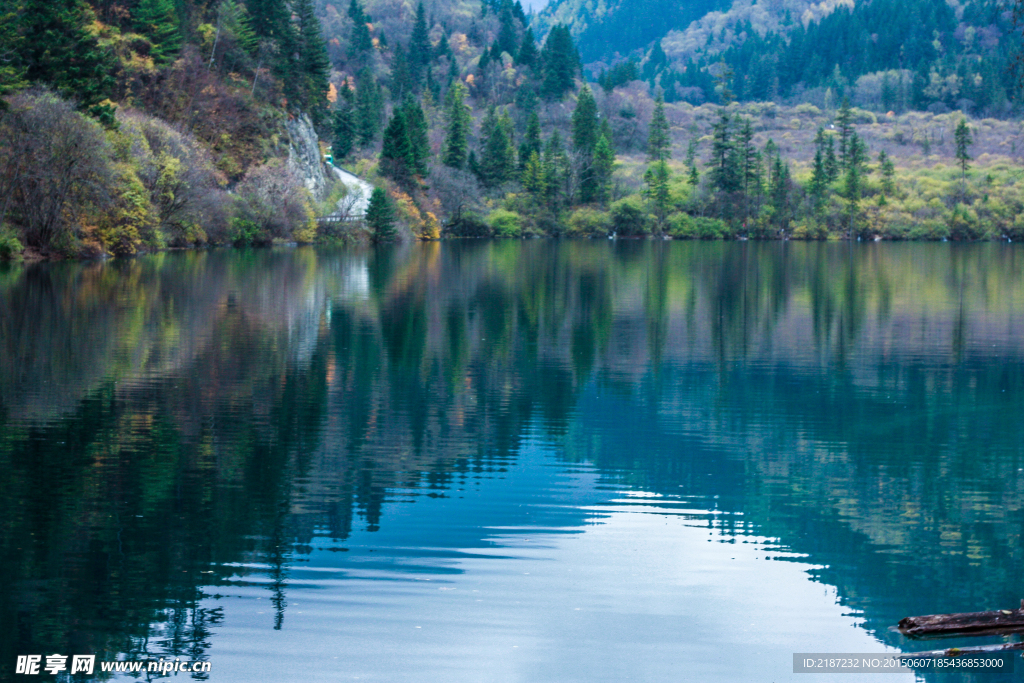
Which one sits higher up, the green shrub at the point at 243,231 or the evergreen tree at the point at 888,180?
the evergreen tree at the point at 888,180

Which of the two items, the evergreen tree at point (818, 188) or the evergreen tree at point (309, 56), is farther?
the evergreen tree at point (818, 188)

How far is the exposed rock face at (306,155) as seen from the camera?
105438 millimetres

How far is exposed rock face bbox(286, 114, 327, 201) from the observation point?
105 meters

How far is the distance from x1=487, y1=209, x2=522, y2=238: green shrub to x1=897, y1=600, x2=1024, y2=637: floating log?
132 meters

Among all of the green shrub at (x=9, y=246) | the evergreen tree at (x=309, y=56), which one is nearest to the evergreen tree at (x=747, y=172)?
the evergreen tree at (x=309, y=56)

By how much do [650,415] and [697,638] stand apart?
9896 mm

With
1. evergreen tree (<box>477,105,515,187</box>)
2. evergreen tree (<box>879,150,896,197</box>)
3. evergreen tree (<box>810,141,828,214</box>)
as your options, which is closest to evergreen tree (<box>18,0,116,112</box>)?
evergreen tree (<box>477,105,515,187</box>)

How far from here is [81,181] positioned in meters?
53.8

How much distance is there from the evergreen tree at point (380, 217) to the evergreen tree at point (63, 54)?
46.3 m

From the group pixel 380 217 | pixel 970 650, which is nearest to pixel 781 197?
pixel 380 217

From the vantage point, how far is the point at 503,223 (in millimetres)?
141000

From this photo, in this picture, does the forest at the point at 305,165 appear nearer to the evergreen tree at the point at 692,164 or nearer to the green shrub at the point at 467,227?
the green shrub at the point at 467,227

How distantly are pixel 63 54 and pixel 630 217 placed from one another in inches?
3921

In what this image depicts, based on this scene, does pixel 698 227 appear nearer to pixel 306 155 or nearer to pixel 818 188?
pixel 818 188
